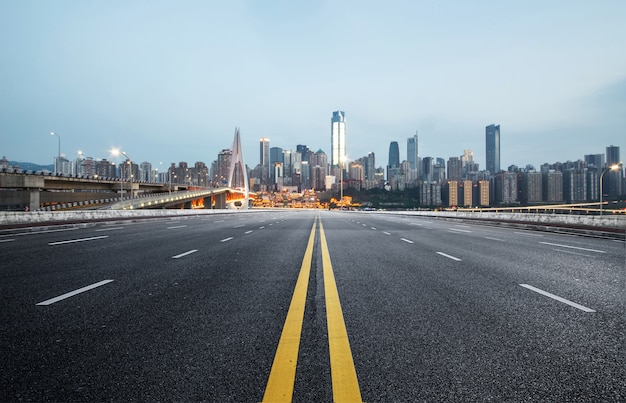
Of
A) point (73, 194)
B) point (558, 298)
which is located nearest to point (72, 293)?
point (558, 298)

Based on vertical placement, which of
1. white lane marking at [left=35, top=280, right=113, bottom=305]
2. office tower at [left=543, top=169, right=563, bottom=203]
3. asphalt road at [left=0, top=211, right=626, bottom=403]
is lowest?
asphalt road at [left=0, top=211, right=626, bottom=403]

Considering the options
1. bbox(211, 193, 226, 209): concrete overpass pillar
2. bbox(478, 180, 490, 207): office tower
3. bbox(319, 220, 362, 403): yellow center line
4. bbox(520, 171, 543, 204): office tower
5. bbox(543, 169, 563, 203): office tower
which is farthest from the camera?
bbox(478, 180, 490, 207): office tower

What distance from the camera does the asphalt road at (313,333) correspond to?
270cm

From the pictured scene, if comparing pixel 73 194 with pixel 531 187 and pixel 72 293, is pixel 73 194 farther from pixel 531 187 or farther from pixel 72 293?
pixel 531 187

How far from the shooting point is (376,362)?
310 centimetres

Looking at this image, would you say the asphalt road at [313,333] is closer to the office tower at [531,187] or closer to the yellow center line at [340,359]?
the yellow center line at [340,359]

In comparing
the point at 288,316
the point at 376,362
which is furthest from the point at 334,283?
the point at 376,362

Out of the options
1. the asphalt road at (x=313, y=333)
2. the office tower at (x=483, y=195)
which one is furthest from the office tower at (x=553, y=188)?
the asphalt road at (x=313, y=333)

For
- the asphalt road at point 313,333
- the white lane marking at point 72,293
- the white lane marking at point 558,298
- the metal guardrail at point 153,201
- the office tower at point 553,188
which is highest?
the office tower at point 553,188

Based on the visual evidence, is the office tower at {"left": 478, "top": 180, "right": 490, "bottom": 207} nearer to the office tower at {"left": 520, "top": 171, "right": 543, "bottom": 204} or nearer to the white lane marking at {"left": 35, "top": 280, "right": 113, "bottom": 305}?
the office tower at {"left": 520, "top": 171, "right": 543, "bottom": 204}

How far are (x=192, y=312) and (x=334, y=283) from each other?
2695 mm

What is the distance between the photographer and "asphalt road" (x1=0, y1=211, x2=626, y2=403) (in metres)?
2.70

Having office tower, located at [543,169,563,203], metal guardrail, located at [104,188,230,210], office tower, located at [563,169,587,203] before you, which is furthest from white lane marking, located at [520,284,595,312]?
office tower, located at [543,169,563,203]

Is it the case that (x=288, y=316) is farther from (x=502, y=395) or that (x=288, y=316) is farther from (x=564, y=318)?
(x=564, y=318)
